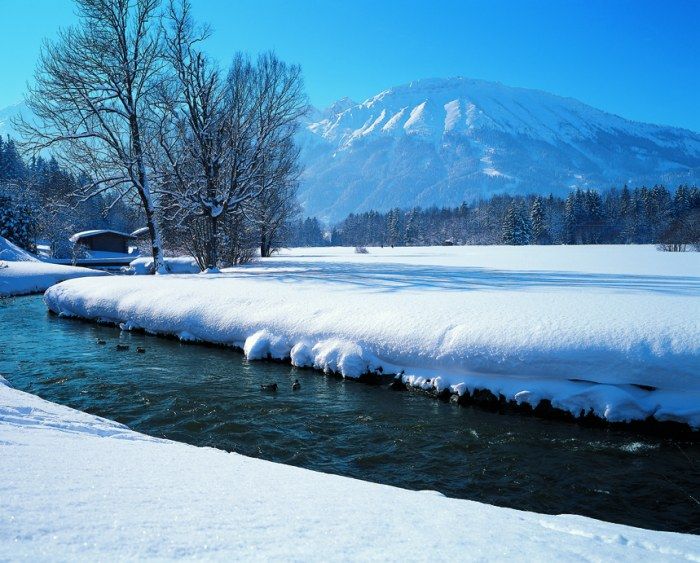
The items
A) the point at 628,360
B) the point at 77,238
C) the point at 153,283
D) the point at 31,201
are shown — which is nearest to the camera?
the point at 628,360

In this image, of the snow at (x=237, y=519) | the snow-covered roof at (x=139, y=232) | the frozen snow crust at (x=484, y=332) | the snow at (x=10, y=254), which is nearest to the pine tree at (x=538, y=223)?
the snow-covered roof at (x=139, y=232)

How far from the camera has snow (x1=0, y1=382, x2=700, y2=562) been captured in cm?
210

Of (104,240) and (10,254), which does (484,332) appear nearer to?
(10,254)

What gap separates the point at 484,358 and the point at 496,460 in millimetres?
2625

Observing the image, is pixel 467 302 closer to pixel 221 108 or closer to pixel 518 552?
pixel 518 552

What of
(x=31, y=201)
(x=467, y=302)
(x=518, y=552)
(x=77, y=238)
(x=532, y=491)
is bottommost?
(x=532, y=491)

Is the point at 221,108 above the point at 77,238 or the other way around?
above

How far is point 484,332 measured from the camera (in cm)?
901

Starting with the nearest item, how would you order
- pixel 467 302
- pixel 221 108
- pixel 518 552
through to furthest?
pixel 518 552 → pixel 467 302 → pixel 221 108

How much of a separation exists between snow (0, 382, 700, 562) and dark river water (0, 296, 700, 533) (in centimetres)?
197

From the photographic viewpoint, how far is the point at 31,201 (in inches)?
2108

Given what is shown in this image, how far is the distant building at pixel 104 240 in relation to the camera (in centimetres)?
6300

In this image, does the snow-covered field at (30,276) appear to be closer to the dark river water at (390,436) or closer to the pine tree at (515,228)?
the dark river water at (390,436)

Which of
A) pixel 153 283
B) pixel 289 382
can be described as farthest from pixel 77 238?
pixel 289 382
